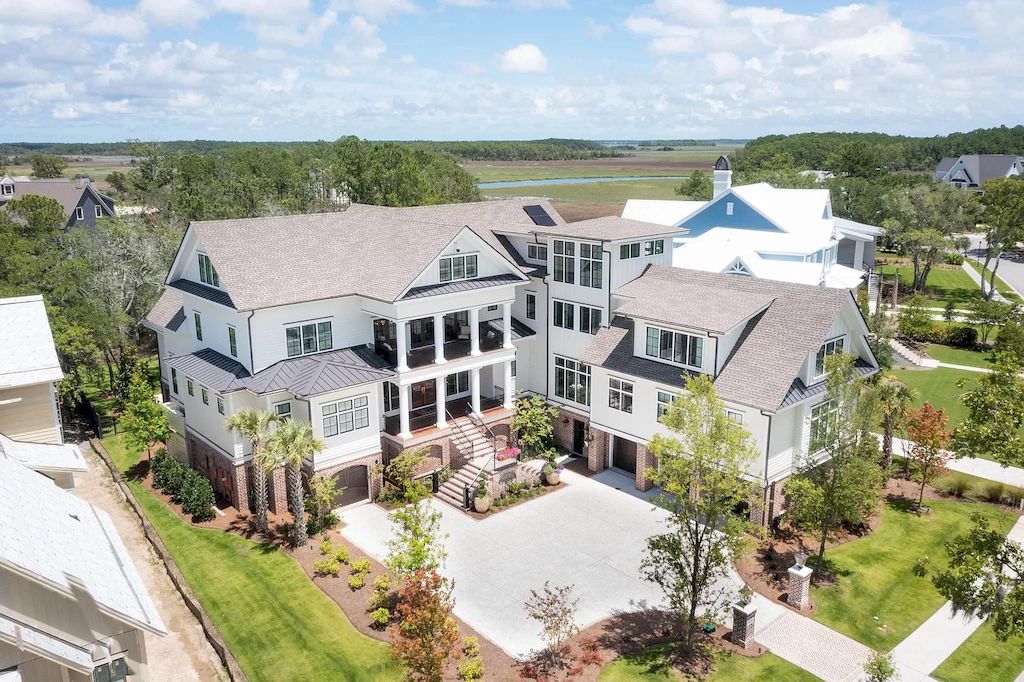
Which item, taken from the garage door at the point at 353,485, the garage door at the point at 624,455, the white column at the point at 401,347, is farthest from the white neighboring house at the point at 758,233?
the garage door at the point at 353,485

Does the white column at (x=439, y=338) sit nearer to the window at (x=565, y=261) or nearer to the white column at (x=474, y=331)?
the white column at (x=474, y=331)

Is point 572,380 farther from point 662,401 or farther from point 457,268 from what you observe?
point 457,268

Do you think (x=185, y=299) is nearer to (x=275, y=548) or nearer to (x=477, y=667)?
(x=275, y=548)

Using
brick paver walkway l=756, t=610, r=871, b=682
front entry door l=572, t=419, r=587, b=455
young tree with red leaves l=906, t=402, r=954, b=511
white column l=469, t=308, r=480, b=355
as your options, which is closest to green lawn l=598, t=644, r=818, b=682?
brick paver walkway l=756, t=610, r=871, b=682

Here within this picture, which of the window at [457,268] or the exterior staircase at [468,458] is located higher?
the window at [457,268]

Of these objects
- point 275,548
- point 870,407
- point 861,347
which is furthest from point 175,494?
point 861,347

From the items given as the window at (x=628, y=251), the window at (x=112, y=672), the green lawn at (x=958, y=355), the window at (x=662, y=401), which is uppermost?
the window at (x=628, y=251)

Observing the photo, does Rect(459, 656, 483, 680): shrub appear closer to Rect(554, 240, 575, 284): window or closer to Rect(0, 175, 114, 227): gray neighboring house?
Rect(554, 240, 575, 284): window

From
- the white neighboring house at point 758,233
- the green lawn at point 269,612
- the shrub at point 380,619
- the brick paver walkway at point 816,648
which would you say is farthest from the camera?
the white neighboring house at point 758,233
